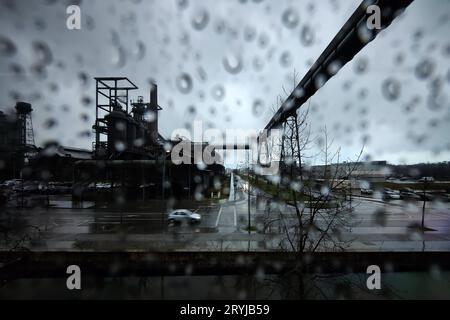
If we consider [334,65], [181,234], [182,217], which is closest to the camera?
[334,65]

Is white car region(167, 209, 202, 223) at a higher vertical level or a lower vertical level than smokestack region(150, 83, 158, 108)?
lower

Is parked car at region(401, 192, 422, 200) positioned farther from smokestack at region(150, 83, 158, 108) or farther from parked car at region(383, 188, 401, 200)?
smokestack at region(150, 83, 158, 108)

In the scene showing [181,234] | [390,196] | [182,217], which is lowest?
[390,196]

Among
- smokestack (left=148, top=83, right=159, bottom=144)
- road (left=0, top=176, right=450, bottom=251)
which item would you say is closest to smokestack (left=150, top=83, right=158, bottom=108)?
smokestack (left=148, top=83, right=159, bottom=144)

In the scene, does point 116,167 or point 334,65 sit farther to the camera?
point 116,167

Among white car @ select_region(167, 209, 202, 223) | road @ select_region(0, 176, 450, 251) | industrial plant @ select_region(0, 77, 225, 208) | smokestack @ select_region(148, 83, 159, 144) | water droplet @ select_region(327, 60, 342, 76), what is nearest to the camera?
water droplet @ select_region(327, 60, 342, 76)

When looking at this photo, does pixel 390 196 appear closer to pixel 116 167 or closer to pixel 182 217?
pixel 182 217

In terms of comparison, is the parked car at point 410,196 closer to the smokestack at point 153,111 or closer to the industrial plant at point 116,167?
the industrial plant at point 116,167

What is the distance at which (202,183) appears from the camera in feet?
106

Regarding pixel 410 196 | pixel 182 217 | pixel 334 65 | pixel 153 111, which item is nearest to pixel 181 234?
pixel 182 217

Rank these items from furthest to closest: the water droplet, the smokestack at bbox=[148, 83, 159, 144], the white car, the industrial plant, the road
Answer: the smokestack at bbox=[148, 83, 159, 144] → the industrial plant → the white car → the road → the water droplet

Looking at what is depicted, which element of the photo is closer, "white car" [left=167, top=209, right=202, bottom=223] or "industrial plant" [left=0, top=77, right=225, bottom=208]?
"white car" [left=167, top=209, right=202, bottom=223]
